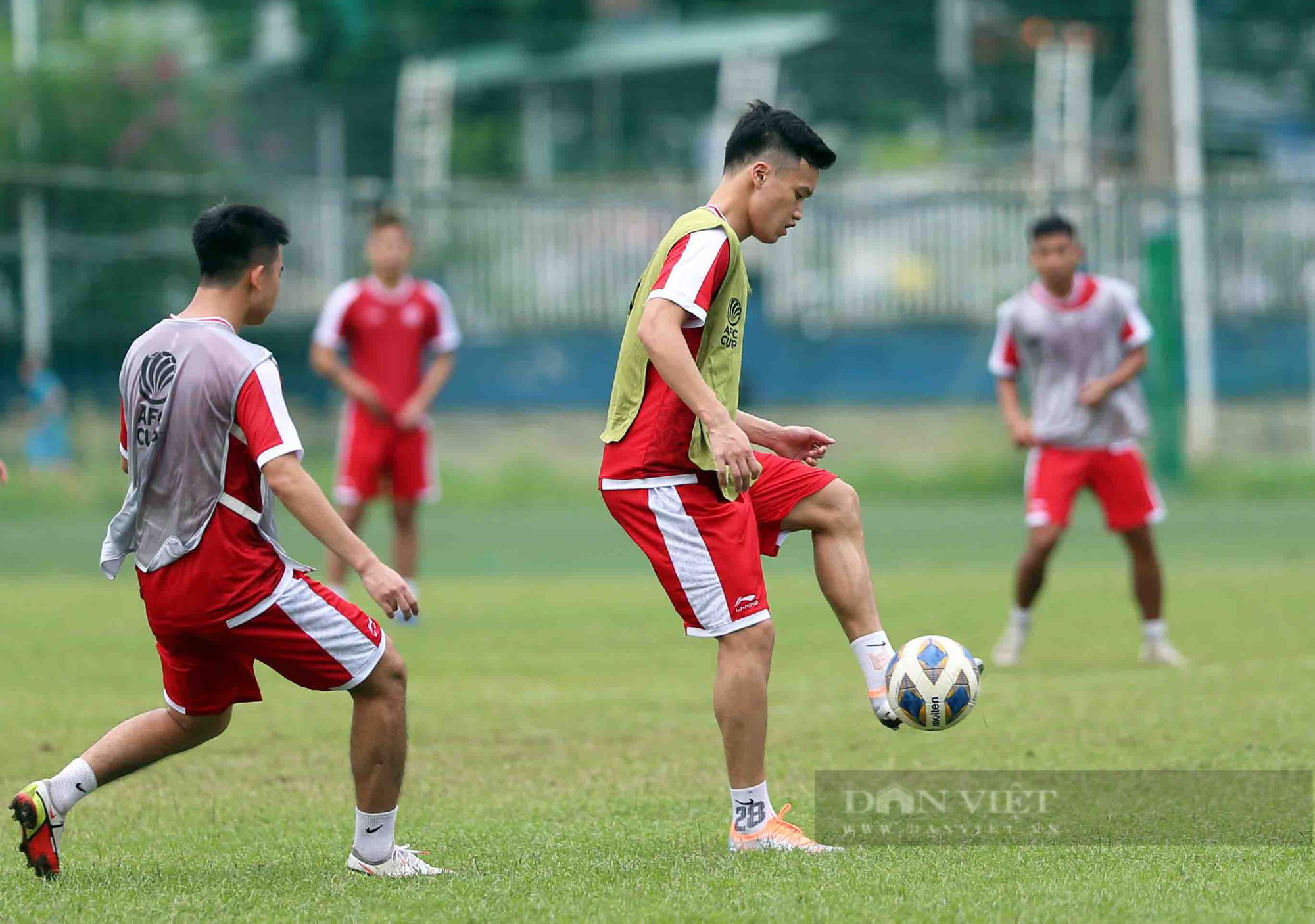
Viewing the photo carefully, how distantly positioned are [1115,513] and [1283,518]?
9.44 m

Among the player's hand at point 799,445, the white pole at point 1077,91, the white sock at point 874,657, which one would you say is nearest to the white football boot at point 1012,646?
the player's hand at point 799,445

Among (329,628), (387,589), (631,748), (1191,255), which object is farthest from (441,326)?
(1191,255)

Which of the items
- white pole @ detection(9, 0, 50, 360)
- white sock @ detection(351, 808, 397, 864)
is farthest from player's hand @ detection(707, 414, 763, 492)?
white pole @ detection(9, 0, 50, 360)

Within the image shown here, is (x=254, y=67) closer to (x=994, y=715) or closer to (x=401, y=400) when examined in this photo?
(x=401, y=400)

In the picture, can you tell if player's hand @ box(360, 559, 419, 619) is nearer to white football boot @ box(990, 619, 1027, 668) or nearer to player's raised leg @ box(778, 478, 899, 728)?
player's raised leg @ box(778, 478, 899, 728)

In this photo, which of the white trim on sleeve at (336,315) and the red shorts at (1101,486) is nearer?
the red shorts at (1101,486)

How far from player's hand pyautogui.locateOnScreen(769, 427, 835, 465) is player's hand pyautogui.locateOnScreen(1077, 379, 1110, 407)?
149 inches

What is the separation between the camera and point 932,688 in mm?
5520

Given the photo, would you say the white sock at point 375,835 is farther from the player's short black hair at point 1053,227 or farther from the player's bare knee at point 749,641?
the player's short black hair at point 1053,227

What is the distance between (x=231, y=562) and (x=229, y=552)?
3 cm

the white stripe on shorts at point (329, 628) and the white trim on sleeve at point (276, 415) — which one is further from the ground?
the white trim on sleeve at point (276, 415)

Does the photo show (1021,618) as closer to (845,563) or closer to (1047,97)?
(845,563)

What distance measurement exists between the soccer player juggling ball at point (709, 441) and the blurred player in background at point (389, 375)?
6.44 metres

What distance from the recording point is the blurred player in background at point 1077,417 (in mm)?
9609
